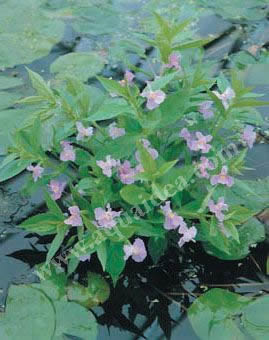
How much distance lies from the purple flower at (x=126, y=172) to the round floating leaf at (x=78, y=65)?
0.89 metres

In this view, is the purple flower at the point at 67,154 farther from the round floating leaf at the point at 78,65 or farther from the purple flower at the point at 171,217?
the round floating leaf at the point at 78,65

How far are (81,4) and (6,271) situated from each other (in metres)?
1.45

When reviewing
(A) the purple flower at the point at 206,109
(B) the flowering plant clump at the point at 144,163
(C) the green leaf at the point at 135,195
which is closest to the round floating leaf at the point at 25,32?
(B) the flowering plant clump at the point at 144,163

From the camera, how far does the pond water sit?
144cm

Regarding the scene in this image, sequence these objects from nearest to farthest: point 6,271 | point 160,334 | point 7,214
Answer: point 160,334, point 6,271, point 7,214

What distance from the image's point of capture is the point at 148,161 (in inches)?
47.7

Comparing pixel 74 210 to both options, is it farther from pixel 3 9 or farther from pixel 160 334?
pixel 3 9

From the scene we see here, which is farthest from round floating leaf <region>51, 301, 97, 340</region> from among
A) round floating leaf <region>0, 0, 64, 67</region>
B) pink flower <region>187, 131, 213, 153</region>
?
round floating leaf <region>0, 0, 64, 67</region>

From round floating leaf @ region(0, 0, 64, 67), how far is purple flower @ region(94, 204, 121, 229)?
1.13 meters

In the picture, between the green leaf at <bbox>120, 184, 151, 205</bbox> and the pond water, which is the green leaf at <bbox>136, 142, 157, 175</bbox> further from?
the pond water

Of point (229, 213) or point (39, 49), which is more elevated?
point (229, 213)

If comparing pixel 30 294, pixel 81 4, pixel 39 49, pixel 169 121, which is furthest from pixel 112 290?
pixel 81 4

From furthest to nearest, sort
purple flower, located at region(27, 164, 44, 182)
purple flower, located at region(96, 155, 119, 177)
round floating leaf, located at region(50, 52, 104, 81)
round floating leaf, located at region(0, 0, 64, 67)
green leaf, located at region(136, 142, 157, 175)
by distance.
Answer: round floating leaf, located at region(0, 0, 64, 67) → round floating leaf, located at region(50, 52, 104, 81) → purple flower, located at region(27, 164, 44, 182) → purple flower, located at region(96, 155, 119, 177) → green leaf, located at region(136, 142, 157, 175)

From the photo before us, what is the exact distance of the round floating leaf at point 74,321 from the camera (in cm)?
137
